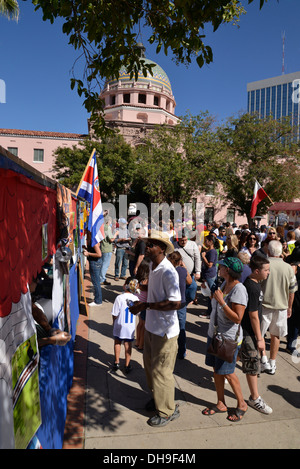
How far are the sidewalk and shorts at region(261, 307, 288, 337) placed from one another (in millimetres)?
615

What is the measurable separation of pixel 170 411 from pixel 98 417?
78 centimetres

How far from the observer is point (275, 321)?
14.6 ft

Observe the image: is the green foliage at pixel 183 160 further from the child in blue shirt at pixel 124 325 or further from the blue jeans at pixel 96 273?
the child in blue shirt at pixel 124 325

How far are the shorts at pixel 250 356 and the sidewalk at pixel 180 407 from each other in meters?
0.48

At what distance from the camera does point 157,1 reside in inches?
152

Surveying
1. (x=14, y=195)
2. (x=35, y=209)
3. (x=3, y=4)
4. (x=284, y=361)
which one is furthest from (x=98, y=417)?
(x=3, y=4)

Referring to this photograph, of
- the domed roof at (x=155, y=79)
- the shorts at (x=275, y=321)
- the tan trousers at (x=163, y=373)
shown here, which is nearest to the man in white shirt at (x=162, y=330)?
the tan trousers at (x=163, y=373)

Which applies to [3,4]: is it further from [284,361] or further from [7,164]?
[284,361]

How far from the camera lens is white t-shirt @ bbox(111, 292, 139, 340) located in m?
4.20

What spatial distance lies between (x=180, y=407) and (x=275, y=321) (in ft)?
6.04

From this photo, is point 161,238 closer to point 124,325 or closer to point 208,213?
point 124,325

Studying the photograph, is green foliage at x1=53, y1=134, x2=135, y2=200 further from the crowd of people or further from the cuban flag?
the crowd of people

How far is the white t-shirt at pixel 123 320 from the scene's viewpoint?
165 inches

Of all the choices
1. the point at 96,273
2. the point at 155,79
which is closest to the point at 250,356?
the point at 96,273
